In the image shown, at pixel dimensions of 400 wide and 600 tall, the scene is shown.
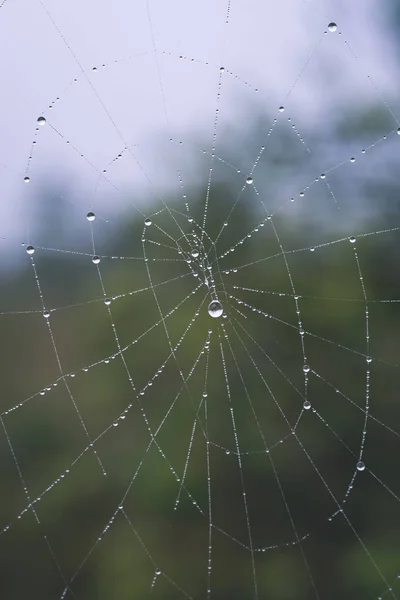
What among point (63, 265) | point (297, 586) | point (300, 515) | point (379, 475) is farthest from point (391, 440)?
point (63, 265)

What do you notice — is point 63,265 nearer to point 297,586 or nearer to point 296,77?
point 296,77

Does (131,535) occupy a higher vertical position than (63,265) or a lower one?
lower

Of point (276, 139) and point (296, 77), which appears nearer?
point (296, 77)

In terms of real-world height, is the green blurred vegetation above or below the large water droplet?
below

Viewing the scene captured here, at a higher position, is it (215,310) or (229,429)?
(215,310)

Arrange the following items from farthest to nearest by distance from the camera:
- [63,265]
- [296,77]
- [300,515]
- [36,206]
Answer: [300,515] < [63,265] < [296,77] < [36,206]

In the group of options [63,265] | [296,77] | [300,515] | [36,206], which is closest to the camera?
[36,206]

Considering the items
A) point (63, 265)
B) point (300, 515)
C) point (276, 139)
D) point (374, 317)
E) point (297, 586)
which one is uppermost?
point (276, 139)

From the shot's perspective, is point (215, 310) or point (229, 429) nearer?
point (215, 310)

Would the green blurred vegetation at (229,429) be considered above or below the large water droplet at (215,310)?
below

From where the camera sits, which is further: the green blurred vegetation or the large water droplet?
the green blurred vegetation

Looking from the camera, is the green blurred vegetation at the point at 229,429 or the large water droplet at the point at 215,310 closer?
the large water droplet at the point at 215,310
